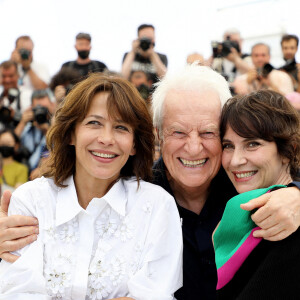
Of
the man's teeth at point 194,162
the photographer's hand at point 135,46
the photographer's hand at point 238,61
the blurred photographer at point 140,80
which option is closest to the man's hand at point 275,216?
the man's teeth at point 194,162

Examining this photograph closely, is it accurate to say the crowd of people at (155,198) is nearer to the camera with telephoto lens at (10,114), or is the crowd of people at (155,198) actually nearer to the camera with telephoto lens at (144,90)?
the camera with telephoto lens at (144,90)

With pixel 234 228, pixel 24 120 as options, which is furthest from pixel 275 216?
pixel 24 120

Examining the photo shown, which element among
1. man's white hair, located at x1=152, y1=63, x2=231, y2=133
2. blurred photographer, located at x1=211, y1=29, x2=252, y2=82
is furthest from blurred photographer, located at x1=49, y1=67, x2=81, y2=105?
man's white hair, located at x1=152, y1=63, x2=231, y2=133

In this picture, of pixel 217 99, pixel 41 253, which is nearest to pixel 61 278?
pixel 41 253

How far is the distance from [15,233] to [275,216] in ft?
3.60

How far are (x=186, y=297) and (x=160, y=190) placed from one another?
1.88ft

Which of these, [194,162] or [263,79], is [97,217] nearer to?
[194,162]

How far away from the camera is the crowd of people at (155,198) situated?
1.64 m

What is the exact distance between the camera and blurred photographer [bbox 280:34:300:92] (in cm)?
452

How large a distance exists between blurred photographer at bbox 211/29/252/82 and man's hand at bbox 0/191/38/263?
10.8ft

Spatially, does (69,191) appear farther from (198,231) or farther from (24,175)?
(24,175)

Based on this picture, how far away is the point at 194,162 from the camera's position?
7.67ft

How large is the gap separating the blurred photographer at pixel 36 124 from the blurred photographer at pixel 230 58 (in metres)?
1.87

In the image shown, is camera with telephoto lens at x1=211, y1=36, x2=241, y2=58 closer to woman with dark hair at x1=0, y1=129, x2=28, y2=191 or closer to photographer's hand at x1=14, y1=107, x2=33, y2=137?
photographer's hand at x1=14, y1=107, x2=33, y2=137
